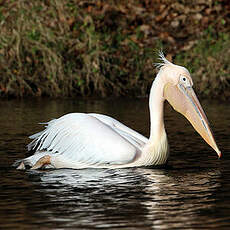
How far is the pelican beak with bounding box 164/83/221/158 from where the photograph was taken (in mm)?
8625

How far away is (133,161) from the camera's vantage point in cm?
841

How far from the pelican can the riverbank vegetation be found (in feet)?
24.1

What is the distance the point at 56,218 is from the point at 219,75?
10.7 m

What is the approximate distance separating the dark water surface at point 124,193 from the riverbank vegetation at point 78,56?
17.5ft

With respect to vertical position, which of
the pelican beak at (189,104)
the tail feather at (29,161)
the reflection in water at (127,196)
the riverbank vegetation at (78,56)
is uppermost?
→ the riverbank vegetation at (78,56)

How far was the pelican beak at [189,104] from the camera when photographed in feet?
28.3

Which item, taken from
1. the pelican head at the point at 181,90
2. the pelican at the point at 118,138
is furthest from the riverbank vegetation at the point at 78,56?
the pelican head at the point at 181,90

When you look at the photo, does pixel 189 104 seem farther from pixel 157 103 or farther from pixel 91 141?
pixel 91 141

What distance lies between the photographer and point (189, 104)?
871 centimetres

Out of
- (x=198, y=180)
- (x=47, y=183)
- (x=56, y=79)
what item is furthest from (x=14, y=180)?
(x=56, y=79)

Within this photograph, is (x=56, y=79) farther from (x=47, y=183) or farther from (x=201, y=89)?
(x=47, y=183)

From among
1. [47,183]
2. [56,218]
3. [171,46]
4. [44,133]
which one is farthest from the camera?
[171,46]

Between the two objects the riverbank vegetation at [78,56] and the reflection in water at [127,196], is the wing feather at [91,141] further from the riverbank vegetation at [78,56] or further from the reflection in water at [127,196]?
the riverbank vegetation at [78,56]

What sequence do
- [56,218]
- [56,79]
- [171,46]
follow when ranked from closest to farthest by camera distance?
1. [56,218]
2. [56,79]
3. [171,46]
